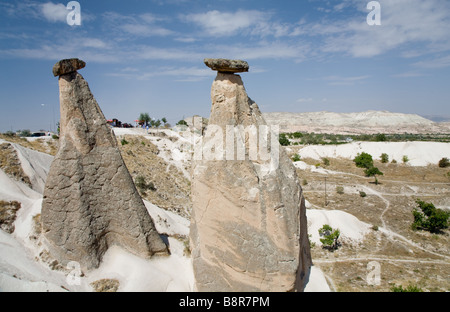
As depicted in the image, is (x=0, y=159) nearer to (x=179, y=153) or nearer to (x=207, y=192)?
(x=207, y=192)

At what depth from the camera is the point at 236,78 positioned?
18.2 ft

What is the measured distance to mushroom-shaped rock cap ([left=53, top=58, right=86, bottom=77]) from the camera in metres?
6.02

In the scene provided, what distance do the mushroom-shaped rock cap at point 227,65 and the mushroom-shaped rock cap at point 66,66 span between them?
294cm

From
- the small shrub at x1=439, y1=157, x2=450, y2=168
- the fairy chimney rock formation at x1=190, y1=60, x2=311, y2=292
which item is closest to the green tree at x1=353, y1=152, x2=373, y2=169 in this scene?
the small shrub at x1=439, y1=157, x2=450, y2=168

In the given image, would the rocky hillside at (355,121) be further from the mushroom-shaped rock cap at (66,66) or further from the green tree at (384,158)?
the mushroom-shaped rock cap at (66,66)

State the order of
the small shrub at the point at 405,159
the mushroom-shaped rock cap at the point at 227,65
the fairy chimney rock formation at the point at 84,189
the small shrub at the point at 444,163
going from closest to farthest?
the mushroom-shaped rock cap at the point at 227,65
the fairy chimney rock formation at the point at 84,189
the small shrub at the point at 444,163
the small shrub at the point at 405,159

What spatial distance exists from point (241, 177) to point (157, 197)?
42.1 ft

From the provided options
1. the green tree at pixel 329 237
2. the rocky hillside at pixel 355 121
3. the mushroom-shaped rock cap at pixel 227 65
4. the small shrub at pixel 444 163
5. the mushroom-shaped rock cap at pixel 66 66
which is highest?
the rocky hillside at pixel 355 121

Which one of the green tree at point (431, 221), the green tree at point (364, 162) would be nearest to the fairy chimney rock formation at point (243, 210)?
the green tree at point (431, 221)

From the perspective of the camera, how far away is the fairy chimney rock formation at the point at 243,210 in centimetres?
534

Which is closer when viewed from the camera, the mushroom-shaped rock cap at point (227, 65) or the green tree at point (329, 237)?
the mushroom-shaped rock cap at point (227, 65)

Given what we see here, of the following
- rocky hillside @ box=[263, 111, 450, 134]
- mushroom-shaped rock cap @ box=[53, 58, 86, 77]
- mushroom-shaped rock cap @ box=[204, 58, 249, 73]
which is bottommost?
Answer: mushroom-shaped rock cap @ box=[204, 58, 249, 73]

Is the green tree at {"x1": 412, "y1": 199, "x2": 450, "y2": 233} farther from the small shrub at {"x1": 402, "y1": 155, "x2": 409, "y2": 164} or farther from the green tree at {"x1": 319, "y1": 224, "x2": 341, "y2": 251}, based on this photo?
the small shrub at {"x1": 402, "y1": 155, "x2": 409, "y2": 164}
